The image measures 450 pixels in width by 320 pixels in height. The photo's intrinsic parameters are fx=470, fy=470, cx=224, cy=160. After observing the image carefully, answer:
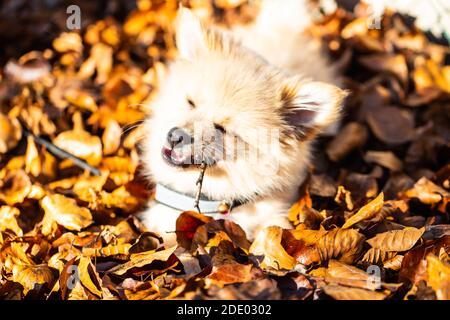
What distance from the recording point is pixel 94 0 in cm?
411

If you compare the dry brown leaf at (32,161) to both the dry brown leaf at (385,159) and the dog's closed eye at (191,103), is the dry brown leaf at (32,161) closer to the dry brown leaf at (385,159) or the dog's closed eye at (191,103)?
the dog's closed eye at (191,103)

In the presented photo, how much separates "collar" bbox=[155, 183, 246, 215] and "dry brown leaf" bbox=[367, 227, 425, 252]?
715 mm

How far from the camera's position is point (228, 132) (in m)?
2.27

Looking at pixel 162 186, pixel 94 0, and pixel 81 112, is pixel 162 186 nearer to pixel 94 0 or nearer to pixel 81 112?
pixel 81 112

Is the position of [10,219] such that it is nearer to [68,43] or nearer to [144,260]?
[144,260]

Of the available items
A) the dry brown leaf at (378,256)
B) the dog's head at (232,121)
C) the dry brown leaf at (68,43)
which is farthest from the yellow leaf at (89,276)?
the dry brown leaf at (68,43)

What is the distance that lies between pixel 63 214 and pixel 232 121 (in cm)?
95

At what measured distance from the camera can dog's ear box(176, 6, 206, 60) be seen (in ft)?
8.02

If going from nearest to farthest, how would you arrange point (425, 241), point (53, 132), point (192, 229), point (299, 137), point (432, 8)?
point (425, 241) < point (192, 229) < point (299, 137) < point (53, 132) < point (432, 8)

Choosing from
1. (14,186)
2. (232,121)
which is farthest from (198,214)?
(14,186)

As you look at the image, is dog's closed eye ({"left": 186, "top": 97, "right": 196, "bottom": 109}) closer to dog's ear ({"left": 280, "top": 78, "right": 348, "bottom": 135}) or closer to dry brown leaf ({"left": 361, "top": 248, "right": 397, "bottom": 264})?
dog's ear ({"left": 280, "top": 78, "right": 348, "bottom": 135})

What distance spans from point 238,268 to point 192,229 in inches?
16.1

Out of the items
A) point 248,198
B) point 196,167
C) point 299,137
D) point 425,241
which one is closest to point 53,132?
point 196,167

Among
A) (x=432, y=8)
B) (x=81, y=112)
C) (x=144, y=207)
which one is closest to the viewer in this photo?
(x=144, y=207)
